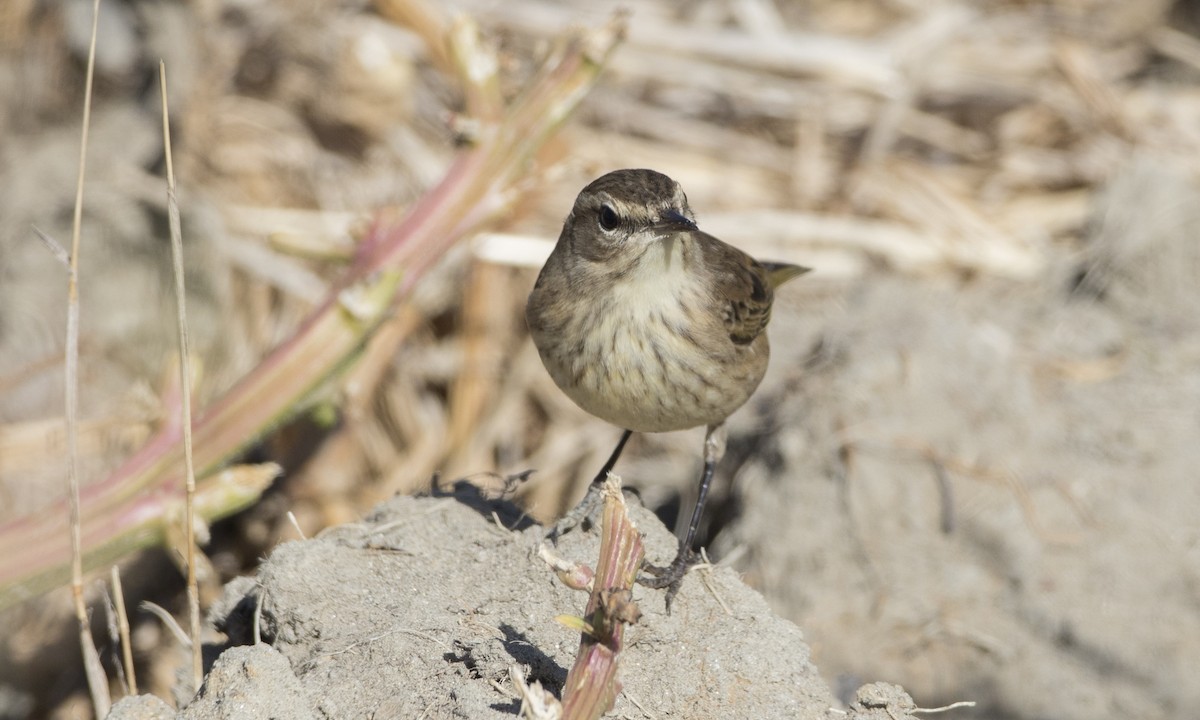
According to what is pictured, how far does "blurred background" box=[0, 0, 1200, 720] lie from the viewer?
575 cm

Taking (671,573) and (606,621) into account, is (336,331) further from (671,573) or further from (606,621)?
(606,621)

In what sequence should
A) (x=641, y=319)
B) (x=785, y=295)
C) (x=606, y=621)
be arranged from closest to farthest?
(x=606, y=621)
(x=641, y=319)
(x=785, y=295)

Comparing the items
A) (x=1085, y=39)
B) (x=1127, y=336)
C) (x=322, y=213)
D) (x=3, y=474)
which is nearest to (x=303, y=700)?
(x=3, y=474)

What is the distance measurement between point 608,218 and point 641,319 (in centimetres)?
37

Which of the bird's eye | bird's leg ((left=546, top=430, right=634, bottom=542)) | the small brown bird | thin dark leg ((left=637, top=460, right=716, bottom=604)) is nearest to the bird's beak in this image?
the small brown bird

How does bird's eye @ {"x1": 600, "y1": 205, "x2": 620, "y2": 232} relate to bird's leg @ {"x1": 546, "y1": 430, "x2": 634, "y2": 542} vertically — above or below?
above

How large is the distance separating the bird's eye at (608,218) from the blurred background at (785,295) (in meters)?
0.72

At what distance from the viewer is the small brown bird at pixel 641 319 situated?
165 inches

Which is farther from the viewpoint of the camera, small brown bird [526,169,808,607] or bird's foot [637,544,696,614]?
small brown bird [526,169,808,607]

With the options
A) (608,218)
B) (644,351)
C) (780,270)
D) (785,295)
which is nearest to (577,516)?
(644,351)

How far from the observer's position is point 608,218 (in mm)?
4336

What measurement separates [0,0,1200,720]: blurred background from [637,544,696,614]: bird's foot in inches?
31.7

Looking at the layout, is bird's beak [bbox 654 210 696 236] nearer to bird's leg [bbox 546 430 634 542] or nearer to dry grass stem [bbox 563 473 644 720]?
bird's leg [bbox 546 430 634 542]

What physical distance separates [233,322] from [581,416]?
6.66 ft
